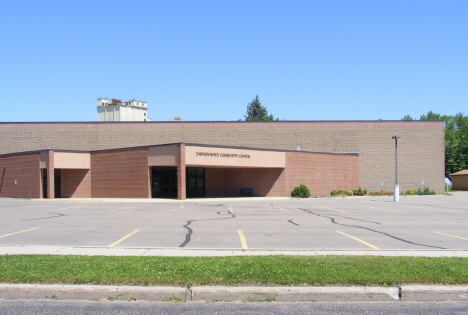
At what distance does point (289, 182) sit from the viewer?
128 ft

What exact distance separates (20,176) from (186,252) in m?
33.6

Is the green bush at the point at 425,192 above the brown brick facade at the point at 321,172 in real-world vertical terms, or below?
below

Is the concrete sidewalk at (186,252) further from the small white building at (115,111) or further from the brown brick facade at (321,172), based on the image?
the small white building at (115,111)

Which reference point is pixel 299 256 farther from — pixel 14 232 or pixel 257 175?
pixel 257 175

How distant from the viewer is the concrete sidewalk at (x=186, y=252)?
31.4 ft

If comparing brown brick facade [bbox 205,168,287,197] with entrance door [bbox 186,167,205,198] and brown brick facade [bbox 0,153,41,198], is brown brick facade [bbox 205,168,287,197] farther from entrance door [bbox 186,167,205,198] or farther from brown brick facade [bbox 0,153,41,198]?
brown brick facade [bbox 0,153,41,198]

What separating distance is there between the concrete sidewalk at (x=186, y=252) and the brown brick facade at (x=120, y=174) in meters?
24.5

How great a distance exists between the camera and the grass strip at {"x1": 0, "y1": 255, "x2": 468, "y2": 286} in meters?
7.07

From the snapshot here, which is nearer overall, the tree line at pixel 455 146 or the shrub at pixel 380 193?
the shrub at pixel 380 193

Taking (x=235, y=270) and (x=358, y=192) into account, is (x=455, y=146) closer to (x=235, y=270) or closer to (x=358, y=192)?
(x=358, y=192)

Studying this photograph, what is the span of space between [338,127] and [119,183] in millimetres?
24993

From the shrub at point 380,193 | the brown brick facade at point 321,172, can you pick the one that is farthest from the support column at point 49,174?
the shrub at point 380,193

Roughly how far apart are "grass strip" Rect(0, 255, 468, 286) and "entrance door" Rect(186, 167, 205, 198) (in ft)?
99.9

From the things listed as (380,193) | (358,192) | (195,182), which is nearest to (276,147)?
(358,192)
